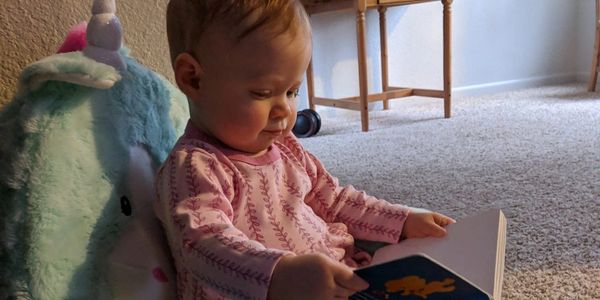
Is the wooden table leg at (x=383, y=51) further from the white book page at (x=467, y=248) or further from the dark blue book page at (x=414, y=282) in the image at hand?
the dark blue book page at (x=414, y=282)

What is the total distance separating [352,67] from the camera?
2.38 meters

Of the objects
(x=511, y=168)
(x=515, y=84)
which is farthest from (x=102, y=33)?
(x=515, y=84)

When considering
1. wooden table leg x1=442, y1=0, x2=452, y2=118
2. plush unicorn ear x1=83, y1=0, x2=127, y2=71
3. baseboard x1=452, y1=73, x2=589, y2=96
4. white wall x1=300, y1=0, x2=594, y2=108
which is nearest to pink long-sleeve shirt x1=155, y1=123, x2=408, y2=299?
plush unicorn ear x1=83, y1=0, x2=127, y2=71

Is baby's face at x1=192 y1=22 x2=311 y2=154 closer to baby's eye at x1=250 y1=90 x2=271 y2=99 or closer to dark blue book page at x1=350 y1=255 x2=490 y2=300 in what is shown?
baby's eye at x1=250 y1=90 x2=271 y2=99

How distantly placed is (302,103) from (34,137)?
1843 millimetres

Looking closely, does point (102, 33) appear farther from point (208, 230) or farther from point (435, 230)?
point (435, 230)

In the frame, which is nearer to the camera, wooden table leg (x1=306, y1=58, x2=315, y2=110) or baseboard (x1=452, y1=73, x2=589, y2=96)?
wooden table leg (x1=306, y1=58, x2=315, y2=110)

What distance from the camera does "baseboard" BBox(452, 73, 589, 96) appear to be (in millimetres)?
2623

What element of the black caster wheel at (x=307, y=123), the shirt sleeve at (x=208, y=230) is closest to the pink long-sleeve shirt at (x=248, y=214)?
the shirt sleeve at (x=208, y=230)

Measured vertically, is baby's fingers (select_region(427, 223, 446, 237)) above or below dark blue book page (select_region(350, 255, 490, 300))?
below

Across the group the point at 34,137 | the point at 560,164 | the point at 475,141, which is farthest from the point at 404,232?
the point at 475,141

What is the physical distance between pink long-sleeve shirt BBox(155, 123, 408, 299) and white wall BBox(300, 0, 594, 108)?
5.51 ft

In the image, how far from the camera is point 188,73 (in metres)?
0.53

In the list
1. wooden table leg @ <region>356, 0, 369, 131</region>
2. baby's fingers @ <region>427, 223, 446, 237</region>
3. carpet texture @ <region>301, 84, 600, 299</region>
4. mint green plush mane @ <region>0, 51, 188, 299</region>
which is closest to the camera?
mint green plush mane @ <region>0, 51, 188, 299</region>
